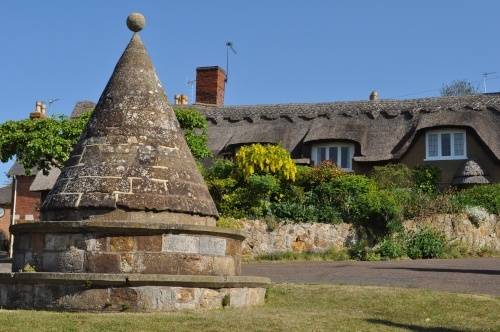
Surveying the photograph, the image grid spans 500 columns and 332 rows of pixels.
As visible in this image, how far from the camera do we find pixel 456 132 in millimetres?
28359

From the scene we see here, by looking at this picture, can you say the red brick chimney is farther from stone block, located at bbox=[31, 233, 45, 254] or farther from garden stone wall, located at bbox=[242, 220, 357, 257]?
stone block, located at bbox=[31, 233, 45, 254]

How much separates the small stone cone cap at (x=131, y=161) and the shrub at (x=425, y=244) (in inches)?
443

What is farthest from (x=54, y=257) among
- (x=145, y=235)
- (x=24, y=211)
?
(x=24, y=211)

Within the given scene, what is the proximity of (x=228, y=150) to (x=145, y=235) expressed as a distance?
20773 mm

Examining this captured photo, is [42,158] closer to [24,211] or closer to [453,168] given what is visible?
[24,211]

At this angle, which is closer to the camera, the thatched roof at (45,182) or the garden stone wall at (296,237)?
the garden stone wall at (296,237)

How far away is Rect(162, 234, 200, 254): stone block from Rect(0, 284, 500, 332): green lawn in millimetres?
965

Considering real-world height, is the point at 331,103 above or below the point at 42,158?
above

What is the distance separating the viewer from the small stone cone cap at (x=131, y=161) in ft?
32.5

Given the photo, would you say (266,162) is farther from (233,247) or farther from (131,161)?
(131,161)

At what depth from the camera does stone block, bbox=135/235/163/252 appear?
372 inches

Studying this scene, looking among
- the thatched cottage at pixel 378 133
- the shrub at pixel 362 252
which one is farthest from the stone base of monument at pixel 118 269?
the thatched cottage at pixel 378 133

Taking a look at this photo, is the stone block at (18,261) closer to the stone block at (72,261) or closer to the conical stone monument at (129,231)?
the conical stone monument at (129,231)

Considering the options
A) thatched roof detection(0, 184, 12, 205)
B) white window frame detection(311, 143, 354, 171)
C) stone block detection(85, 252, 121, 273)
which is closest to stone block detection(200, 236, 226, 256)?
stone block detection(85, 252, 121, 273)
